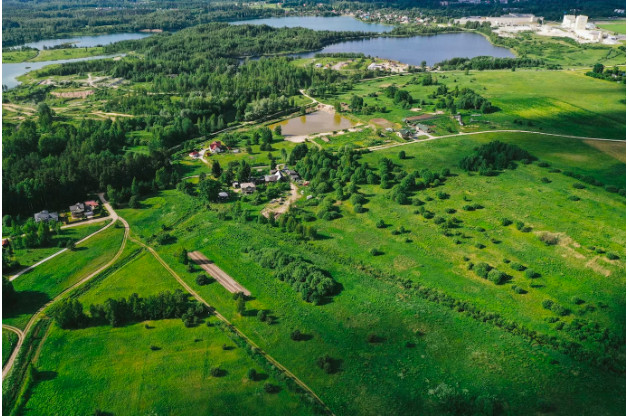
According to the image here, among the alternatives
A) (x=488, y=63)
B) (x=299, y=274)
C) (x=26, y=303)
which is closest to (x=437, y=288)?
(x=299, y=274)

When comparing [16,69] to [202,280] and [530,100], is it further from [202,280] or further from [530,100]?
[530,100]

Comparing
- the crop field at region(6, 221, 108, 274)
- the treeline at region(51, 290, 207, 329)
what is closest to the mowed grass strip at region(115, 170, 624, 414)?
the treeline at region(51, 290, 207, 329)

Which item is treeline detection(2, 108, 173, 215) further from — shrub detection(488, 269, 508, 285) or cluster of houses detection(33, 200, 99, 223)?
shrub detection(488, 269, 508, 285)

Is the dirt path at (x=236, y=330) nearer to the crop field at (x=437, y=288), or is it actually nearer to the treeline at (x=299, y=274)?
the crop field at (x=437, y=288)

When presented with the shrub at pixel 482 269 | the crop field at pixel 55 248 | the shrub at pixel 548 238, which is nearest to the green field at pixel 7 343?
the crop field at pixel 55 248

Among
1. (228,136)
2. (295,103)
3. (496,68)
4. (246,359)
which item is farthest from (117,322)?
(496,68)
